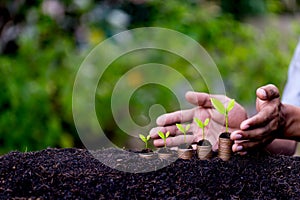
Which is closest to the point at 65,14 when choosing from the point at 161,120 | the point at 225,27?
the point at 225,27

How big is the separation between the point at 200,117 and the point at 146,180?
1.41 ft

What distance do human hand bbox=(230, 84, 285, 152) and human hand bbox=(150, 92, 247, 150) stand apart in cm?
15

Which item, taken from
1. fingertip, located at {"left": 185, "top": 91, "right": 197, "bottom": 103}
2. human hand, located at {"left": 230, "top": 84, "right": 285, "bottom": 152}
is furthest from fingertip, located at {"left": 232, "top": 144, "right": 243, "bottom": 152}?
fingertip, located at {"left": 185, "top": 91, "right": 197, "bottom": 103}

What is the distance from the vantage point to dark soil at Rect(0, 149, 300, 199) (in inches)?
47.1

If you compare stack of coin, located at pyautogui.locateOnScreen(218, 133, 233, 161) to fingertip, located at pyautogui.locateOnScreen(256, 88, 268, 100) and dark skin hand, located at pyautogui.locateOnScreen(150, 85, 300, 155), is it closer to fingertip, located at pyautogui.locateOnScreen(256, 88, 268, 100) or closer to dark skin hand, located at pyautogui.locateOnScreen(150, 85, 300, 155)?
dark skin hand, located at pyautogui.locateOnScreen(150, 85, 300, 155)

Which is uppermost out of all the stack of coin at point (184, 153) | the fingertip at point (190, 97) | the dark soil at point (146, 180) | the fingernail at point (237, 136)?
the fingertip at point (190, 97)

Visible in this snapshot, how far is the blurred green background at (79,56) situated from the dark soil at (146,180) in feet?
4.87

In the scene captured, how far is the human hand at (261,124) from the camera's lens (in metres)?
1.33

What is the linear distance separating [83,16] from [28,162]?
7.57 ft

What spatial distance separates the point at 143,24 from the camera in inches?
140

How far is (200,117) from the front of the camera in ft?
5.30

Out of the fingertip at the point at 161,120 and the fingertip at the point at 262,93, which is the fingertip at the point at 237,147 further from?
the fingertip at the point at 161,120

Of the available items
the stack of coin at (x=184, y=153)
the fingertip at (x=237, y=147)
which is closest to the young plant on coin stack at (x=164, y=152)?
the stack of coin at (x=184, y=153)

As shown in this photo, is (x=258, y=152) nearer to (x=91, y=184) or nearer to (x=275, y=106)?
(x=275, y=106)
